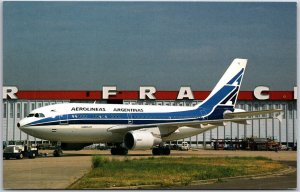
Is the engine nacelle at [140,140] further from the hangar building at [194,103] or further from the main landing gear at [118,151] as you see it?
the hangar building at [194,103]

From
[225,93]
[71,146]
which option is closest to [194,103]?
[225,93]

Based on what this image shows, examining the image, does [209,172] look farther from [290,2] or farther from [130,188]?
[290,2]

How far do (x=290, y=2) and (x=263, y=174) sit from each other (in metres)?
7.78

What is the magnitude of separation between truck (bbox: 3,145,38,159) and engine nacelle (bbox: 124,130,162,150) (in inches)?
253

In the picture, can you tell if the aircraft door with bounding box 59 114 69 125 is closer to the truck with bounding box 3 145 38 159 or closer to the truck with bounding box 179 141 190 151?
the truck with bounding box 3 145 38 159

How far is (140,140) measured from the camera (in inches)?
1624

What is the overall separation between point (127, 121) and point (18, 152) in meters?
8.64

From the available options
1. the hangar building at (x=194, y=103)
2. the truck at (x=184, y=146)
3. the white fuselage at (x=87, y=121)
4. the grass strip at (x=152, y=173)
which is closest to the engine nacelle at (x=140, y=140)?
the white fuselage at (x=87, y=121)

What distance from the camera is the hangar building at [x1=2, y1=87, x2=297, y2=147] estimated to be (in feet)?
115

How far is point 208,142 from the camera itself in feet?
205

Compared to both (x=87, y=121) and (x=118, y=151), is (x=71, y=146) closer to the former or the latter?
(x=87, y=121)

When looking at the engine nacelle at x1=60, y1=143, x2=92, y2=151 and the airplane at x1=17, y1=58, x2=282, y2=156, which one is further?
the engine nacelle at x1=60, y1=143, x2=92, y2=151

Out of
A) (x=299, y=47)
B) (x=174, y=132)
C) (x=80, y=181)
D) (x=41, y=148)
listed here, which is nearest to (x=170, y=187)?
(x=80, y=181)

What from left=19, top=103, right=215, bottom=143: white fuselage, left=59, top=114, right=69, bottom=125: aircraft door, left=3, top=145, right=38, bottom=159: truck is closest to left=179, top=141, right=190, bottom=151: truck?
left=19, top=103, right=215, bottom=143: white fuselage
